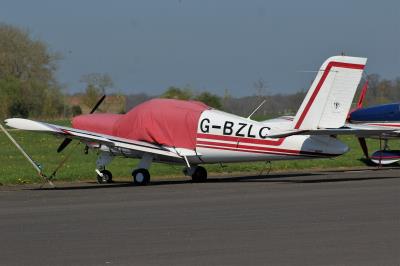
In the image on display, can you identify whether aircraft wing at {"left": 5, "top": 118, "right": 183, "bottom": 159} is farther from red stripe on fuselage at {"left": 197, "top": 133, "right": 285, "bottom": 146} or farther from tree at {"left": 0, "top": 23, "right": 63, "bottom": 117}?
tree at {"left": 0, "top": 23, "right": 63, "bottom": 117}

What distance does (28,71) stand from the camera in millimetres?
91062

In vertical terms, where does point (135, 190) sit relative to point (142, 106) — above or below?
below

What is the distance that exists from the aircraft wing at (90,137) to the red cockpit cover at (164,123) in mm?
282

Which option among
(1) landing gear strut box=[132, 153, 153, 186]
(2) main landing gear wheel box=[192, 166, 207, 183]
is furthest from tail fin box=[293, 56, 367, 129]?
(1) landing gear strut box=[132, 153, 153, 186]

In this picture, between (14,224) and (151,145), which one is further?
(151,145)

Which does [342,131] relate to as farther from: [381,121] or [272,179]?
[381,121]

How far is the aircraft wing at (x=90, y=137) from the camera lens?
2109cm

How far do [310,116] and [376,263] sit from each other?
11.8 metres

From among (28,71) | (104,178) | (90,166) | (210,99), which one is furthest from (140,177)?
(28,71)

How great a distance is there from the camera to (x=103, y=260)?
977 centimetres

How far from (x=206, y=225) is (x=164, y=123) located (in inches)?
391

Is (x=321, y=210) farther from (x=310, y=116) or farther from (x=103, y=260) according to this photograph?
(x=310, y=116)

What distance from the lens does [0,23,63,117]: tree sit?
3238 inches

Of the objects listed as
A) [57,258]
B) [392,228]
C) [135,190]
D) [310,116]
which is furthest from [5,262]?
[310,116]
